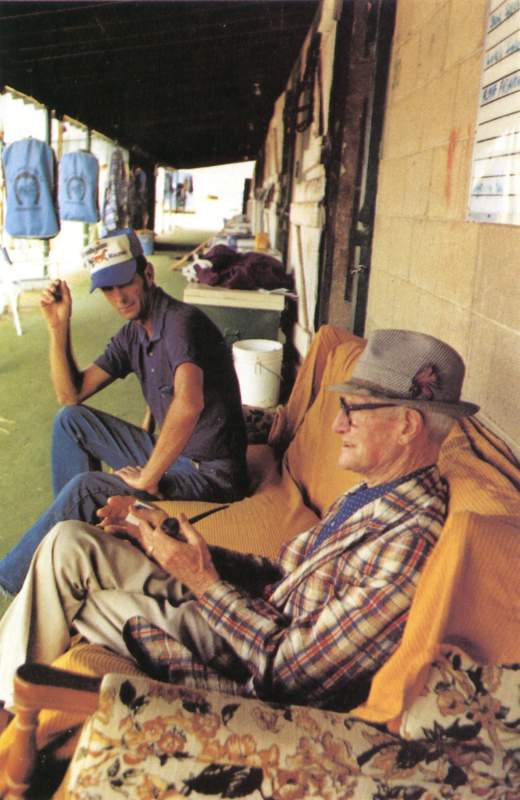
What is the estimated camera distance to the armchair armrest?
109 cm

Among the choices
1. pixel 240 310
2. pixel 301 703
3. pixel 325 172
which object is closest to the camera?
pixel 301 703

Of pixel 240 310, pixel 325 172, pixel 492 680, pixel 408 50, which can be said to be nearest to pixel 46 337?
pixel 240 310

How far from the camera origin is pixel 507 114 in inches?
67.4

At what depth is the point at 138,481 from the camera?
237 cm

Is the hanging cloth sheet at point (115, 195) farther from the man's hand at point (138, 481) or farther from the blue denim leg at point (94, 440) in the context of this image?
the man's hand at point (138, 481)

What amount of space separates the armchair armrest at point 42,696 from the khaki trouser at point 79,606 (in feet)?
1.39

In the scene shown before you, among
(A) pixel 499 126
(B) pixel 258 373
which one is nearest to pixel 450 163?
(A) pixel 499 126

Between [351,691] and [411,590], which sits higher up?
[411,590]

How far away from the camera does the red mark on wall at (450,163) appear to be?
87.5 inches

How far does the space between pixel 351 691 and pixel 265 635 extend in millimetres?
197

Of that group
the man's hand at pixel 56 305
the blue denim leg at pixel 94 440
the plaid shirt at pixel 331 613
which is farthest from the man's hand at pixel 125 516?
the man's hand at pixel 56 305

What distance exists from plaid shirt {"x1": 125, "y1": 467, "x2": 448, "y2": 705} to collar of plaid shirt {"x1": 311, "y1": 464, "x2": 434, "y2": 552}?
3 cm

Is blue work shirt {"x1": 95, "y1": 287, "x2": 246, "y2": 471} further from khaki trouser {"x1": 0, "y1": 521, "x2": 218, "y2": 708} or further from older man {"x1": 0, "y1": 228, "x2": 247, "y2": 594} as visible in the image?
khaki trouser {"x1": 0, "y1": 521, "x2": 218, "y2": 708}

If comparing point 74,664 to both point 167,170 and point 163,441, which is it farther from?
point 167,170
